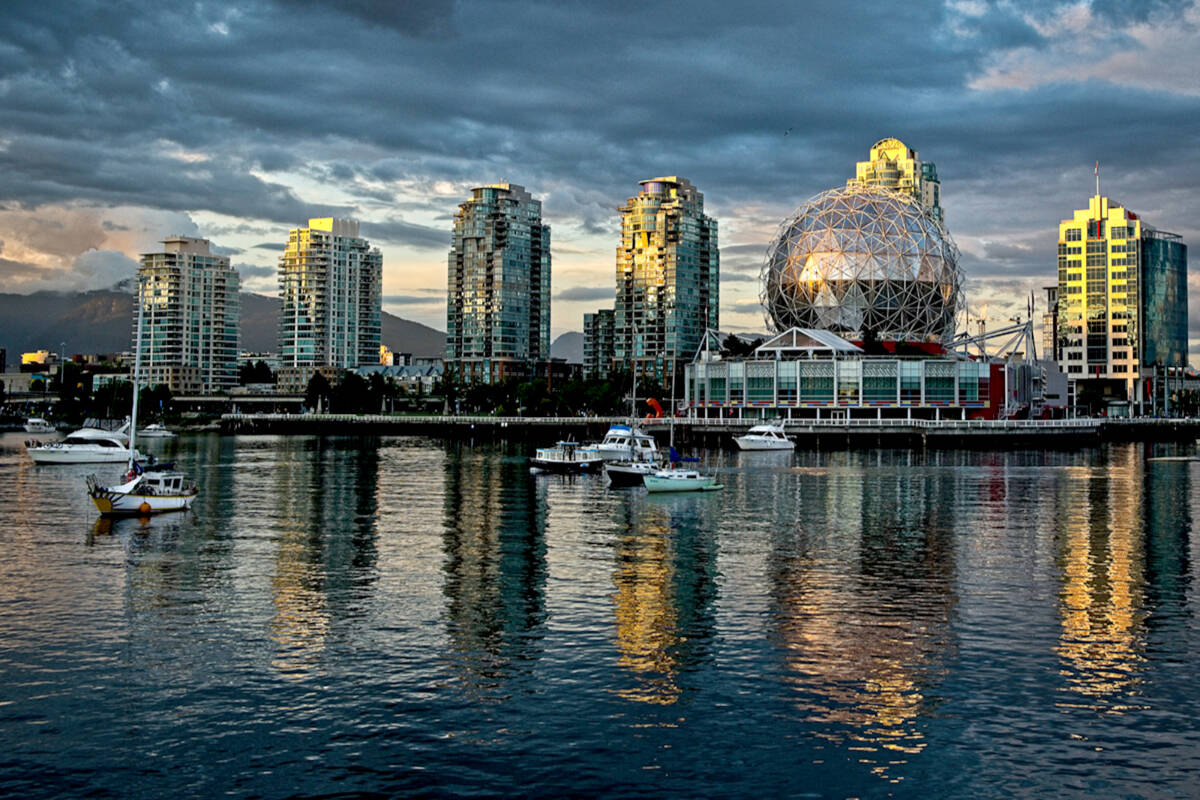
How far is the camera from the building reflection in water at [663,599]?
30625 millimetres

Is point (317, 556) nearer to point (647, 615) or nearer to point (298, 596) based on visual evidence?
point (298, 596)

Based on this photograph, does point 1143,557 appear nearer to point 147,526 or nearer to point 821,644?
point 821,644

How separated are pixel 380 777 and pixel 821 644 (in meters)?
16.1

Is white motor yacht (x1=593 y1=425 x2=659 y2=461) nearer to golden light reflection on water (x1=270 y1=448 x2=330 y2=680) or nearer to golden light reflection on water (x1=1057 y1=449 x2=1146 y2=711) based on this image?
golden light reflection on water (x1=270 y1=448 x2=330 y2=680)

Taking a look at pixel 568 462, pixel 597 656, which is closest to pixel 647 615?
pixel 597 656

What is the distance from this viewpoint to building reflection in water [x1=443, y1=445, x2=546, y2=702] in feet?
103

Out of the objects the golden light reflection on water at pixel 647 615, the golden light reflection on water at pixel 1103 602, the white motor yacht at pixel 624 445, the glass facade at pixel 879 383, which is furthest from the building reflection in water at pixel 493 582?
the glass facade at pixel 879 383

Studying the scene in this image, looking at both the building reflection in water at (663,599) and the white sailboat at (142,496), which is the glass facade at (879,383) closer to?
the building reflection in water at (663,599)

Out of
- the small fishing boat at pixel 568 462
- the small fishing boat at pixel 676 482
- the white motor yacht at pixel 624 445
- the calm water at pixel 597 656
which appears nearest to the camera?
the calm water at pixel 597 656

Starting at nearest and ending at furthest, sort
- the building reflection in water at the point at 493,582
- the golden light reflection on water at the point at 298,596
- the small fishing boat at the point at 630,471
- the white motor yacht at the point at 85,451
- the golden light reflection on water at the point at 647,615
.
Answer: the golden light reflection on water at the point at 647,615 → the building reflection in water at the point at 493,582 → the golden light reflection on water at the point at 298,596 → the small fishing boat at the point at 630,471 → the white motor yacht at the point at 85,451

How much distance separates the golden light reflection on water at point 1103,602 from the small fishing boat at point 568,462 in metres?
44.2

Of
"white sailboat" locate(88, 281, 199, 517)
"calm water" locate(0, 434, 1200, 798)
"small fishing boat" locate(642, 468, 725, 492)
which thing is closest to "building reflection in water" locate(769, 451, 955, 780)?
"calm water" locate(0, 434, 1200, 798)

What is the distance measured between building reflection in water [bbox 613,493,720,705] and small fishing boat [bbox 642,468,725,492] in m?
12.7

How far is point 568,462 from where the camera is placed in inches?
4067
